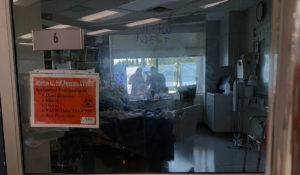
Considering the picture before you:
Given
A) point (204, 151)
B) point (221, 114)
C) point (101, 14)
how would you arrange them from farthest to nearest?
point (221, 114) → point (204, 151) → point (101, 14)

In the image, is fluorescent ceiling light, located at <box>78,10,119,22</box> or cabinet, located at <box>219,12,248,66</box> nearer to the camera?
fluorescent ceiling light, located at <box>78,10,119,22</box>

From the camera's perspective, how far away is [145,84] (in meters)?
1.71

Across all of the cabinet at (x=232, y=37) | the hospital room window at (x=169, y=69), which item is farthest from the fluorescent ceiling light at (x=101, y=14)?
the cabinet at (x=232, y=37)

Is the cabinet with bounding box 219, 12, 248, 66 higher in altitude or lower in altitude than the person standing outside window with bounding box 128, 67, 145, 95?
higher

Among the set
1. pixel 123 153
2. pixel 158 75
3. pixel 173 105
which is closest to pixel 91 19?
pixel 158 75

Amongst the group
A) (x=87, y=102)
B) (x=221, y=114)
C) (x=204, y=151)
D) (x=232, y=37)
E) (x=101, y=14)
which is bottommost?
(x=204, y=151)

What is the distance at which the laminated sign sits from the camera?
1062mm

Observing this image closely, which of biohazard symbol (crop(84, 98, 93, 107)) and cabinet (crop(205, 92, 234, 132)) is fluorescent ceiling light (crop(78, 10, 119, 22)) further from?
cabinet (crop(205, 92, 234, 132))

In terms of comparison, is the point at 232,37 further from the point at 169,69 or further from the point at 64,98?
the point at 64,98

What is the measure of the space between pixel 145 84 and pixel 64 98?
80cm

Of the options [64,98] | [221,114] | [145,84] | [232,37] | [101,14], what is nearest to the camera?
[64,98]

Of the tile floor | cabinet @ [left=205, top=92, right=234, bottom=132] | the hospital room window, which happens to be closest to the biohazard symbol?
the hospital room window

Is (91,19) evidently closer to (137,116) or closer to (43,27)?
(43,27)

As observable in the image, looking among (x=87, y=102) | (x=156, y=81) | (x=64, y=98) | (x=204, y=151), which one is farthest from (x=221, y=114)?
(x=64, y=98)
